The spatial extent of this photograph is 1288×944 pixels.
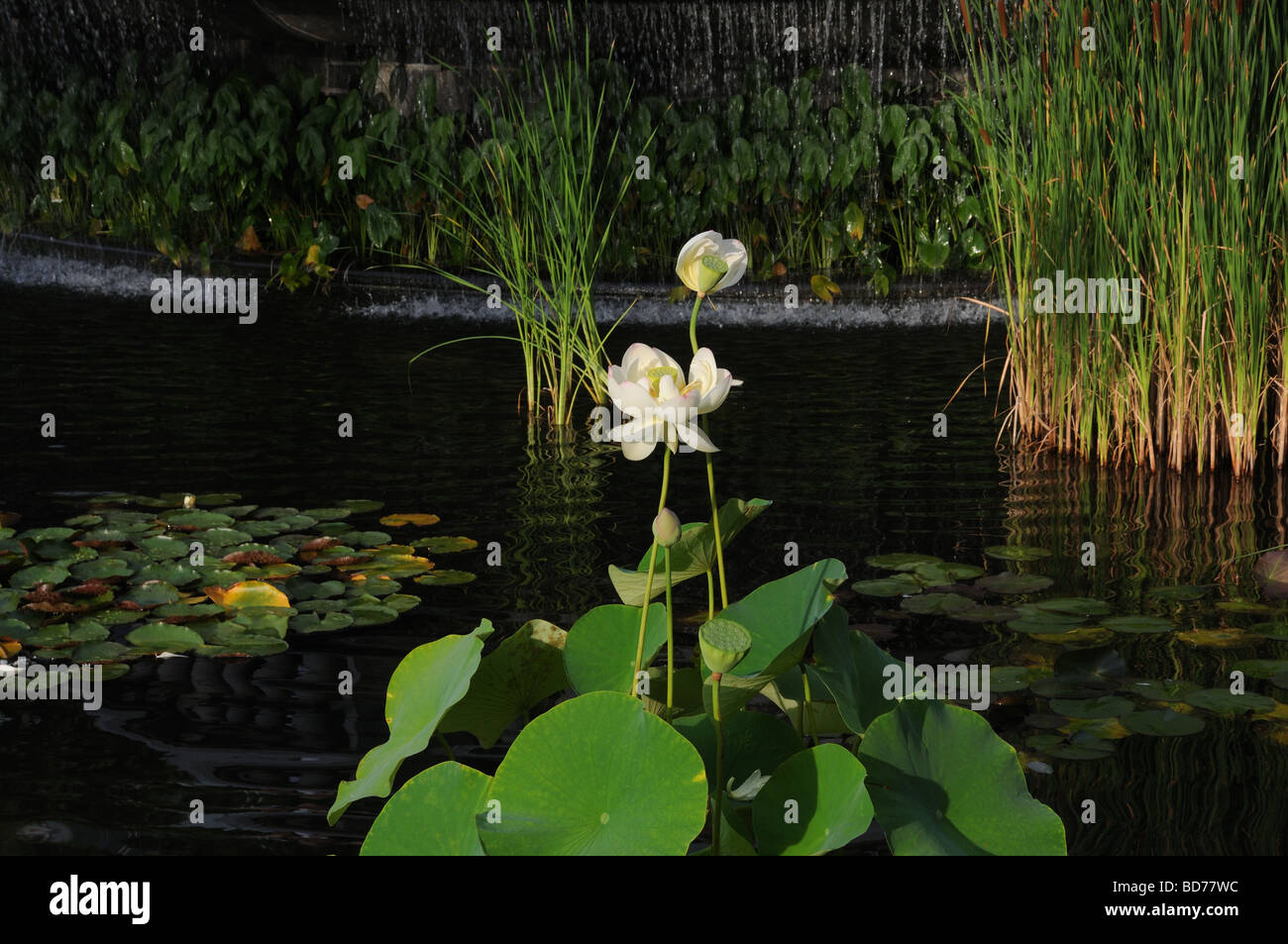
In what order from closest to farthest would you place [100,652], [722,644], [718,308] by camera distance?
[722,644]
[100,652]
[718,308]

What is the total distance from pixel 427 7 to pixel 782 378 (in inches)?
219

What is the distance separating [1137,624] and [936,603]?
475 millimetres

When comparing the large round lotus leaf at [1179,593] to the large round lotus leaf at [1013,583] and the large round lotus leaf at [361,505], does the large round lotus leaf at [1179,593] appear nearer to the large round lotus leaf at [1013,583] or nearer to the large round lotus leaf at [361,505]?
the large round lotus leaf at [1013,583]

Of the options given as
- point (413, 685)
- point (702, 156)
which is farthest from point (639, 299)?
point (413, 685)

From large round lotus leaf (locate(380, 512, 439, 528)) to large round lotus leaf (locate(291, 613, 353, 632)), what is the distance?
842 mm

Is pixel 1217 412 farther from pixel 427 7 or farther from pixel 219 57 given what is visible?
pixel 219 57

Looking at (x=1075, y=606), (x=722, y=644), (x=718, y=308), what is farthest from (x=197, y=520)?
(x=718, y=308)

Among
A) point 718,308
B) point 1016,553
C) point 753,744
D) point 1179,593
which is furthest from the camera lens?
point 718,308

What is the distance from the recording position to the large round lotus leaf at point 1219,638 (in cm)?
328

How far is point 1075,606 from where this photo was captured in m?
3.50

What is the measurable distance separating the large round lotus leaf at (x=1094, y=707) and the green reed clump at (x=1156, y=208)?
199 cm

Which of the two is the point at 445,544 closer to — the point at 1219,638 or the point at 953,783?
the point at 1219,638

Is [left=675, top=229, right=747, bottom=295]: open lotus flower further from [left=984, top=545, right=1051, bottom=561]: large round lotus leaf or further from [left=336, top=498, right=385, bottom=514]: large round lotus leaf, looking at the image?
[left=336, top=498, right=385, bottom=514]: large round lotus leaf

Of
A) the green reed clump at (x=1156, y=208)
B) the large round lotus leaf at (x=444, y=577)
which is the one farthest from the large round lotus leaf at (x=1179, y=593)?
the large round lotus leaf at (x=444, y=577)
